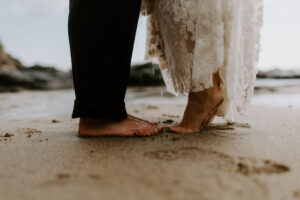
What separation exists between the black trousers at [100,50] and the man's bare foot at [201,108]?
0.34 meters

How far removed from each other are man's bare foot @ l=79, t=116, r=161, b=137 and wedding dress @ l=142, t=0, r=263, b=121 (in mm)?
285

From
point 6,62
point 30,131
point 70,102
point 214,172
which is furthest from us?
point 6,62

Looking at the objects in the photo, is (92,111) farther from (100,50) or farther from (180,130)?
(180,130)

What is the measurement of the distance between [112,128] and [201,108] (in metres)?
0.43

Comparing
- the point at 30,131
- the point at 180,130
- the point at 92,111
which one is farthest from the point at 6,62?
the point at 180,130

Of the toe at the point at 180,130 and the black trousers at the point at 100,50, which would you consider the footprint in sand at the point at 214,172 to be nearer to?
the toe at the point at 180,130

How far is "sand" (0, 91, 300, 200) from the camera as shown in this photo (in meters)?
0.71

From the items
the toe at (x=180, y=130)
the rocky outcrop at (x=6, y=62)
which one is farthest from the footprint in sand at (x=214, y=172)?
the rocky outcrop at (x=6, y=62)

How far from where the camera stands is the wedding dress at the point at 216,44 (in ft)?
4.31

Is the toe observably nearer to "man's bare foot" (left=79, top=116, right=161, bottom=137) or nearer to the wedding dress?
"man's bare foot" (left=79, top=116, right=161, bottom=137)

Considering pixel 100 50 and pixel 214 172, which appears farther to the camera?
pixel 100 50

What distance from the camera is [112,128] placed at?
4.47ft

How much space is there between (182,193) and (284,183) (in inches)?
10.5

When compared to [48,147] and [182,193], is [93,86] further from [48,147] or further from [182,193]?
[182,193]
